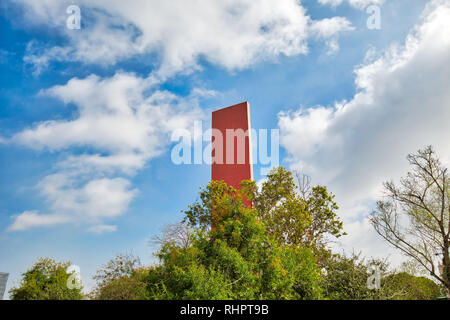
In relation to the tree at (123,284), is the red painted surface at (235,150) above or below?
above

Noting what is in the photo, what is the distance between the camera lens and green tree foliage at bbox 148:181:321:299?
6.45 metres

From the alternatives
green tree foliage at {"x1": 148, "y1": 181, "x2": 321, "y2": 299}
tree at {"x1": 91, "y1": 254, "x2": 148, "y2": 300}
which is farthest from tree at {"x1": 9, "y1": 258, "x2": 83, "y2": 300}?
green tree foliage at {"x1": 148, "y1": 181, "x2": 321, "y2": 299}

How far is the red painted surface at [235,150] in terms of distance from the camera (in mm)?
17486

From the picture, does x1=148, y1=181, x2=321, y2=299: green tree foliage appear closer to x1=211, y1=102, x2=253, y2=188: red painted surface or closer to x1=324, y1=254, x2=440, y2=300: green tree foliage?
x1=324, y1=254, x2=440, y2=300: green tree foliage

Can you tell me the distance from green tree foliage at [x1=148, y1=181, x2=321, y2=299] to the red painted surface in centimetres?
892

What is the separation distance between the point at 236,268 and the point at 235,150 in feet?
38.4

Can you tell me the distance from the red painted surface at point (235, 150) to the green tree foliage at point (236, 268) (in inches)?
351

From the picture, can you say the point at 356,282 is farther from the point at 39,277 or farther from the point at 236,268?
the point at 39,277

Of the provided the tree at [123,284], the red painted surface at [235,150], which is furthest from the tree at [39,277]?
the red painted surface at [235,150]

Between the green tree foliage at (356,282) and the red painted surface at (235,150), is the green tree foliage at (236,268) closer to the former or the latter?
the green tree foliage at (356,282)

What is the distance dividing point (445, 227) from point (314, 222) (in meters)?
7.71
